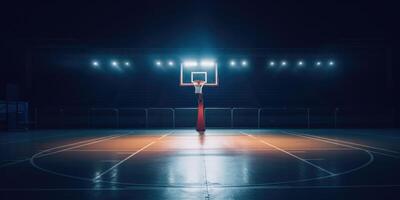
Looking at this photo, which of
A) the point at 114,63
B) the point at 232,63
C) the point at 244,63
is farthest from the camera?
the point at 244,63

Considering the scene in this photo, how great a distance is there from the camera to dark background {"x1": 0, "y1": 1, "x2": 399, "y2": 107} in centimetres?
1705

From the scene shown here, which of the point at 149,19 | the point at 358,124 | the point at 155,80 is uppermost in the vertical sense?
the point at 149,19

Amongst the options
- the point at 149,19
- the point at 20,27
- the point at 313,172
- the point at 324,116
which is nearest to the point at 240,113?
the point at 324,116

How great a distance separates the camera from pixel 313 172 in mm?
7094

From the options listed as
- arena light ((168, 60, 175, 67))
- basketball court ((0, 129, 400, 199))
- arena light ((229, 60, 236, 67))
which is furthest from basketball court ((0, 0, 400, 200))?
arena light ((229, 60, 236, 67))

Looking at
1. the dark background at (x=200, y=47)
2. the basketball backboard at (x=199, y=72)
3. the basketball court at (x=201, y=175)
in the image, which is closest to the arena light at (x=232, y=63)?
the dark background at (x=200, y=47)

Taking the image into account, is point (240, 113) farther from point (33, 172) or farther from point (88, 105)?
point (33, 172)

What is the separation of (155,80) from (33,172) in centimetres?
2686

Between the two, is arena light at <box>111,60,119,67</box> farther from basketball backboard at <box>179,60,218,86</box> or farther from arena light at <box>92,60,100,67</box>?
basketball backboard at <box>179,60,218,86</box>

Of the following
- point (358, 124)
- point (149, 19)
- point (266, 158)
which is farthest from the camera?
point (358, 124)

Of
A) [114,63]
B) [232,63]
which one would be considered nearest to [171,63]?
[114,63]

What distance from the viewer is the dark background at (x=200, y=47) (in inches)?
671

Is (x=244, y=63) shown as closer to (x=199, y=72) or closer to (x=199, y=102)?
(x=199, y=72)

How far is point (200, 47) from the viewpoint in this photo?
21.8 m
